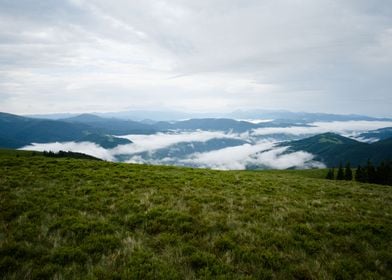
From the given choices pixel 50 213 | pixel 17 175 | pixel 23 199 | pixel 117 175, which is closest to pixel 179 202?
pixel 50 213

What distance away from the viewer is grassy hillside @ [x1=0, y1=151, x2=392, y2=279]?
19.9 ft

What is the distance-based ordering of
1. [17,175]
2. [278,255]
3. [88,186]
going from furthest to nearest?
[17,175]
[88,186]
[278,255]

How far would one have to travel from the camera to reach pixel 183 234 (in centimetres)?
820

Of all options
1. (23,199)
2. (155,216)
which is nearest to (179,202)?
(155,216)

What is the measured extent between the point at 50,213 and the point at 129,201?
Result: 10.9ft

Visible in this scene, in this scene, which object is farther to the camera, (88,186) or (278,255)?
(88,186)

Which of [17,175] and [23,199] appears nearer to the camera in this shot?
A: [23,199]

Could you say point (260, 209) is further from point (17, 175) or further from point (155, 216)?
point (17, 175)

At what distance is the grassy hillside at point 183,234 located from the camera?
6075 mm

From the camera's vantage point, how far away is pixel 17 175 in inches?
639

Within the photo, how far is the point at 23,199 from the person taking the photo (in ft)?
35.7

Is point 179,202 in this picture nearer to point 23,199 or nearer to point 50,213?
point 50,213

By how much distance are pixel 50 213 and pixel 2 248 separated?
302cm

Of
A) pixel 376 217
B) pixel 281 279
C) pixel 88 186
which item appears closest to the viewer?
pixel 281 279
